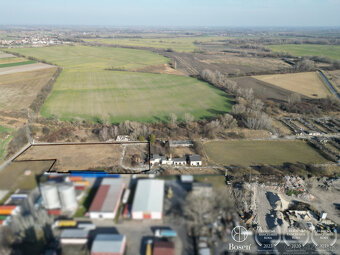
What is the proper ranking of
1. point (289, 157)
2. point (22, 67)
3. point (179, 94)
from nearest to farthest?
point (289, 157)
point (179, 94)
point (22, 67)

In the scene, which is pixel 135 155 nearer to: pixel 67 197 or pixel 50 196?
pixel 67 197

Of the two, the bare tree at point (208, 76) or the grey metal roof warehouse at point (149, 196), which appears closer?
the grey metal roof warehouse at point (149, 196)

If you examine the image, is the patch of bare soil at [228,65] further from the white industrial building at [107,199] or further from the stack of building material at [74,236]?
the stack of building material at [74,236]

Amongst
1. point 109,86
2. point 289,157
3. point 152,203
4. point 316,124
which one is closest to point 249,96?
point 316,124

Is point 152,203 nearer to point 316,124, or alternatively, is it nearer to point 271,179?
point 271,179

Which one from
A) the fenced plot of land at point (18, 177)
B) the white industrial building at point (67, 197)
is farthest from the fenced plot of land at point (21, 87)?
the white industrial building at point (67, 197)

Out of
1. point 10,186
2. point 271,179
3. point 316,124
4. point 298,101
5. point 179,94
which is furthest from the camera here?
point 179,94
